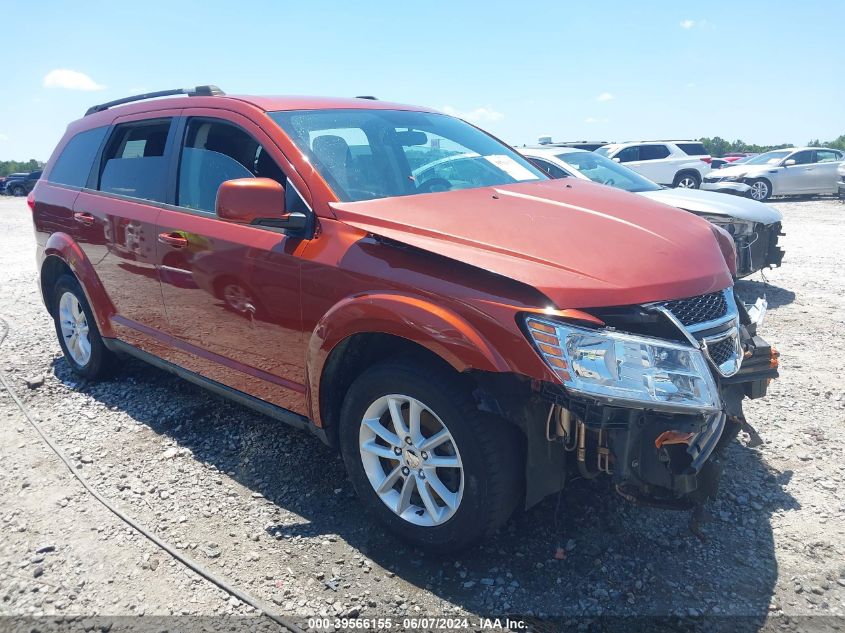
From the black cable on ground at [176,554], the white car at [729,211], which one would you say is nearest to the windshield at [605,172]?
the white car at [729,211]

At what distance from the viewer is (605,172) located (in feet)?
25.1

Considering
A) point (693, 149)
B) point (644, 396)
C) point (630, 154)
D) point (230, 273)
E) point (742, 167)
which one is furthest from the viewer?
point (693, 149)

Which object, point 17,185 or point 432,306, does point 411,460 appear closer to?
point 432,306

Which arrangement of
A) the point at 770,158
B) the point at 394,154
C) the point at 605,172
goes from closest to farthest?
the point at 394,154 < the point at 605,172 < the point at 770,158

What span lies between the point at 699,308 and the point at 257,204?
1901 mm

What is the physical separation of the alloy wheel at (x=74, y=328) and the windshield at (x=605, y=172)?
17.5 feet

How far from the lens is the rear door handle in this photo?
4406 mm

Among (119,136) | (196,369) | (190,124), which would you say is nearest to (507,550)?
(196,369)

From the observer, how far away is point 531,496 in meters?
2.51

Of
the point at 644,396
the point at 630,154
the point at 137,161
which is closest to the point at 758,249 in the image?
the point at 644,396

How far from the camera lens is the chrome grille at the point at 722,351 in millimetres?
2519

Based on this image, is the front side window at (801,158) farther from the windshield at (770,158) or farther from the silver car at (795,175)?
the windshield at (770,158)

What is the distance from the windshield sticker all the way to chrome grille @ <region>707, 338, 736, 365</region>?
155 cm

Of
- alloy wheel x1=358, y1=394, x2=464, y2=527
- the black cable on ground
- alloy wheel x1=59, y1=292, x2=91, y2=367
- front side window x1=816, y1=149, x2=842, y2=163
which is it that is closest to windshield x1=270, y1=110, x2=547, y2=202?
alloy wheel x1=358, y1=394, x2=464, y2=527
